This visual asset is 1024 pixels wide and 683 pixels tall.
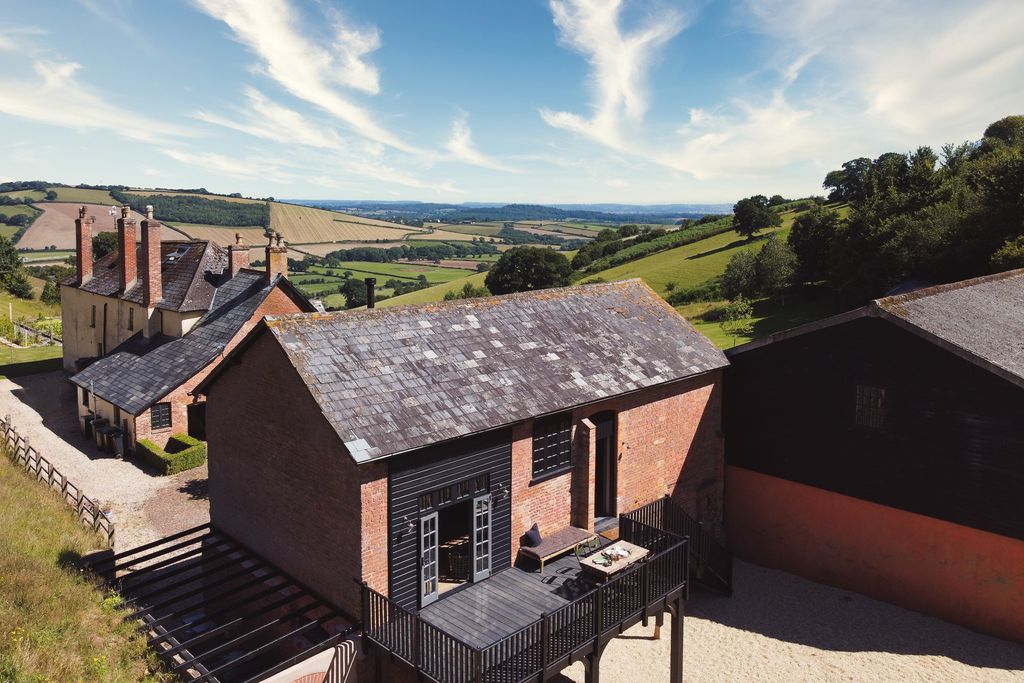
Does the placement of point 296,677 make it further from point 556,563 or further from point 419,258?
→ point 419,258

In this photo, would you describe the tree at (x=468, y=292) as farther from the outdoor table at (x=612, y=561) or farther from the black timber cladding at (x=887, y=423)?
the outdoor table at (x=612, y=561)

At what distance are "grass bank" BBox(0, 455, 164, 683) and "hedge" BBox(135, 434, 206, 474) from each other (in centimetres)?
865

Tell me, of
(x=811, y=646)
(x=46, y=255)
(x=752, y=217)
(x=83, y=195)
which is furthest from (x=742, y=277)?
(x=83, y=195)

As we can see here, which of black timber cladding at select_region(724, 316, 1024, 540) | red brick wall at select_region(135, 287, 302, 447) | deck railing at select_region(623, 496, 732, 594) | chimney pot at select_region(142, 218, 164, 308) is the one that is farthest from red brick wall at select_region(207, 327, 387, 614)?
chimney pot at select_region(142, 218, 164, 308)

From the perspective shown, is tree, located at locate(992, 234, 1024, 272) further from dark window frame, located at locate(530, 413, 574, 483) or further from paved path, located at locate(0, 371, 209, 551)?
paved path, located at locate(0, 371, 209, 551)

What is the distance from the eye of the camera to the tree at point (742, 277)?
179 ft

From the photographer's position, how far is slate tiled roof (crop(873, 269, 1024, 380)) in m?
14.6

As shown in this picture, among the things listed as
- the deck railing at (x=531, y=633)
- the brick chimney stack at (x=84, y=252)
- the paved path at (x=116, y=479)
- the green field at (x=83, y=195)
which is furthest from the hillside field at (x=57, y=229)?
the deck railing at (x=531, y=633)

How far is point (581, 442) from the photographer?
14.8m

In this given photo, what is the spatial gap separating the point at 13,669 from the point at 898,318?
17088 millimetres

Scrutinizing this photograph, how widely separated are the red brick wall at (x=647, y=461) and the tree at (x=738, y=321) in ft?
86.9

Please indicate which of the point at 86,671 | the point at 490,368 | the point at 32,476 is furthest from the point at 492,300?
the point at 32,476

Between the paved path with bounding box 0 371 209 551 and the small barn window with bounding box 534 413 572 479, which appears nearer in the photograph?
the small barn window with bounding box 534 413 572 479

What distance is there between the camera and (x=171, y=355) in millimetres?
28562
